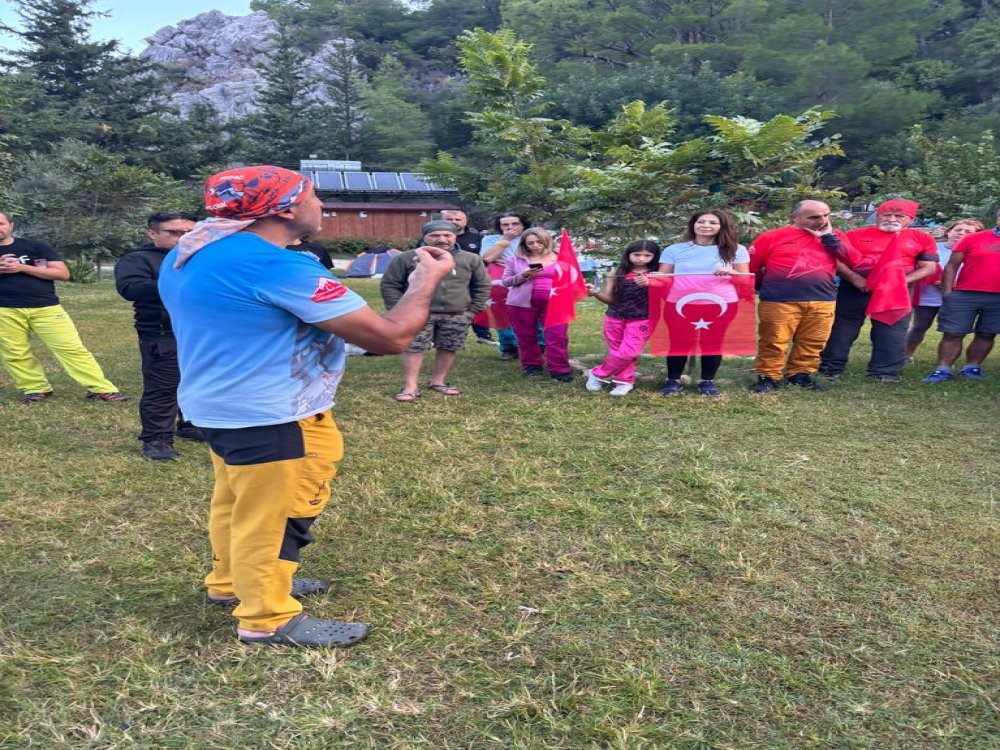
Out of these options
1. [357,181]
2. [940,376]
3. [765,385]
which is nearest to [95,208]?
[357,181]

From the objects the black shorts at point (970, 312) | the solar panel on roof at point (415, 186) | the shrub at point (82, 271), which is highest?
the solar panel on roof at point (415, 186)

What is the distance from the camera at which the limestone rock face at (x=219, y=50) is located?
75.1m

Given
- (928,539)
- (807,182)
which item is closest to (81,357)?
(928,539)

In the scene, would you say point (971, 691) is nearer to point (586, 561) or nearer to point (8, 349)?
point (586, 561)

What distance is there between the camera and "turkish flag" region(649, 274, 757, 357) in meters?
6.36

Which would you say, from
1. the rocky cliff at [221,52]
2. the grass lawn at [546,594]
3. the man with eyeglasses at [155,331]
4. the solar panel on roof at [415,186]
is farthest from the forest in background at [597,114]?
the rocky cliff at [221,52]

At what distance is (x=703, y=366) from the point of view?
6.68 meters

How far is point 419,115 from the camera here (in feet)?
162

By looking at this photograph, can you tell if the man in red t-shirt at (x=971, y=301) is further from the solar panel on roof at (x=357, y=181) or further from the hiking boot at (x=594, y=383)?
the solar panel on roof at (x=357, y=181)

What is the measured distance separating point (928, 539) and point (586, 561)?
1.67m

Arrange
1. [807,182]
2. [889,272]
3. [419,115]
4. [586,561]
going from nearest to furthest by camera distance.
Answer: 1. [586,561]
2. [889,272]
3. [807,182]
4. [419,115]

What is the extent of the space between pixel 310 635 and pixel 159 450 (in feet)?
8.98

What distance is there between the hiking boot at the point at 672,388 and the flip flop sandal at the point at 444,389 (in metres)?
1.90

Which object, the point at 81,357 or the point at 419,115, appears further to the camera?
the point at 419,115
